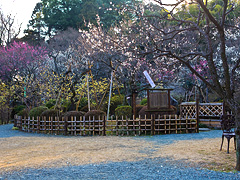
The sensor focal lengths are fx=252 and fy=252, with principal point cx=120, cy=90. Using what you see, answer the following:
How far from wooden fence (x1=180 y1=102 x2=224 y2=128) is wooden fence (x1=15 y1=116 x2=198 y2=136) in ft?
8.70

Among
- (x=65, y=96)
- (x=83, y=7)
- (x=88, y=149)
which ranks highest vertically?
(x=83, y=7)

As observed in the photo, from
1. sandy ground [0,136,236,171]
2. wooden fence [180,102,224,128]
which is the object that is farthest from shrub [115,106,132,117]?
sandy ground [0,136,236,171]

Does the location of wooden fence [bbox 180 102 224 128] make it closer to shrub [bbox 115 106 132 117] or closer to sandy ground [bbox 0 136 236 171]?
shrub [bbox 115 106 132 117]

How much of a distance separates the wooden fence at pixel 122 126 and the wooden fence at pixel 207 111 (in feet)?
8.70

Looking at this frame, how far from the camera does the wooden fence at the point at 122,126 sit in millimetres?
12086

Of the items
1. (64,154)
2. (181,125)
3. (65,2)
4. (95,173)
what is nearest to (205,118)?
(181,125)

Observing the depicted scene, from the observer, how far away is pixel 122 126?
1216 cm

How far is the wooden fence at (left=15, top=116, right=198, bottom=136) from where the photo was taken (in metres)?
12.1

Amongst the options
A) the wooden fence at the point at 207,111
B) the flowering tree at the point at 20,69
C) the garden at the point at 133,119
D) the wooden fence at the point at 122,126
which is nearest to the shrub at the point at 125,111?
the garden at the point at 133,119

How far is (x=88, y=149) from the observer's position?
839cm

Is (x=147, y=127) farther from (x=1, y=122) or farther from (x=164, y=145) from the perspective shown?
(x=1, y=122)

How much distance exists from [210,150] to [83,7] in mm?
29018

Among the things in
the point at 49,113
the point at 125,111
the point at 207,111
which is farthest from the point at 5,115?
the point at 207,111

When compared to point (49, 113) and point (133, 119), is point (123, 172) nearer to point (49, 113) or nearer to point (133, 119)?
point (133, 119)
